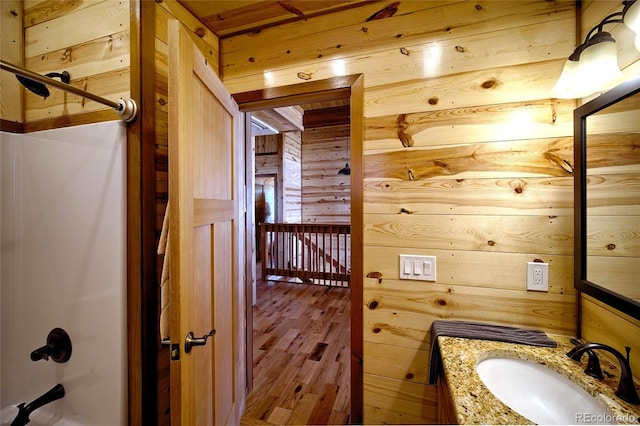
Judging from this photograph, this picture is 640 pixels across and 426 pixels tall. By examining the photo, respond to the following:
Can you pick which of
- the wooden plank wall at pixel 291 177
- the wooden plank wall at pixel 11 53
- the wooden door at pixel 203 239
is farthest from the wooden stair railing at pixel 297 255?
the wooden plank wall at pixel 11 53

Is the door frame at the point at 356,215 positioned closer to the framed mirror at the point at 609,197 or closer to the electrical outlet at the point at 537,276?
the electrical outlet at the point at 537,276

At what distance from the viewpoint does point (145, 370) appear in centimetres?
111

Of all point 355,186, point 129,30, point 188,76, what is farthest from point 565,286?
point 129,30

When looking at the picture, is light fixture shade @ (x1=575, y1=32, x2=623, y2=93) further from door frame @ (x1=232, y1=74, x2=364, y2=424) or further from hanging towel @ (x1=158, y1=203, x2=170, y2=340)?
hanging towel @ (x1=158, y1=203, x2=170, y2=340)

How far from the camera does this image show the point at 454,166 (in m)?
1.21

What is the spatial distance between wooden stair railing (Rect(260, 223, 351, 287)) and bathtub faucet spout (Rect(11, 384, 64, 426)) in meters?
3.34

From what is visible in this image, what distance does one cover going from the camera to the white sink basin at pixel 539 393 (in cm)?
78

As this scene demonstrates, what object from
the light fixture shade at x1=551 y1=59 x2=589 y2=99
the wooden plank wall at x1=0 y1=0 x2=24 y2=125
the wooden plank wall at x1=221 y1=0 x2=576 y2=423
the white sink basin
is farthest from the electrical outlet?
the wooden plank wall at x1=0 y1=0 x2=24 y2=125

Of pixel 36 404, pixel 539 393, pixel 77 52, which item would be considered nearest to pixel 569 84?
pixel 539 393

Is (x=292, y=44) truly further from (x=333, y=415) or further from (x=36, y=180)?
(x=333, y=415)

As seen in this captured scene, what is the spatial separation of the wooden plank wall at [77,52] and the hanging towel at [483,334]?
1.96 meters

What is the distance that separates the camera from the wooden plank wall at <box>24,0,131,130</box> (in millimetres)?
1202

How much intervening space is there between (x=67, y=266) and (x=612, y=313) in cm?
246

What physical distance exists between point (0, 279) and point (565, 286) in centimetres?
297
